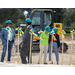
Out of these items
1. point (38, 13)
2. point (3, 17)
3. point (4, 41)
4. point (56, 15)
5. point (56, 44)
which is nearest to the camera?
point (4, 41)

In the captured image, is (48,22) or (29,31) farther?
(48,22)

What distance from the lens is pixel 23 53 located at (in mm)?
5496

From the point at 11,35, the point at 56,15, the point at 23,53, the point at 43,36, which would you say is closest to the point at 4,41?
the point at 11,35

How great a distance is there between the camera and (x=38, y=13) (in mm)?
9758

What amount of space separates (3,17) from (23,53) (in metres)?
23.7

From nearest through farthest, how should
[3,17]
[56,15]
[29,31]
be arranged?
[29,31] < [3,17] < [56,15]

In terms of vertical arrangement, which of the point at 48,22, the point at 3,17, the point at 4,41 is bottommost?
the point at 4,41

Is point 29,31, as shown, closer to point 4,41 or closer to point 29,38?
point 29,38

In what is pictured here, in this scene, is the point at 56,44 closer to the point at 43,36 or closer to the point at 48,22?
the point at 43,36

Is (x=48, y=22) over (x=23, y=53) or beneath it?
over

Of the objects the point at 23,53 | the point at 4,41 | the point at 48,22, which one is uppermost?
the point at 48,22

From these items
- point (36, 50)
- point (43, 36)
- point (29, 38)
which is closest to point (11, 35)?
point (29, 38)

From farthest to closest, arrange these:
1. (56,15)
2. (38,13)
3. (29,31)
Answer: (56,15) → (38,13) → (29,31)

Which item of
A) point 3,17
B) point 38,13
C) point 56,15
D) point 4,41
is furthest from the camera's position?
point 56,15
